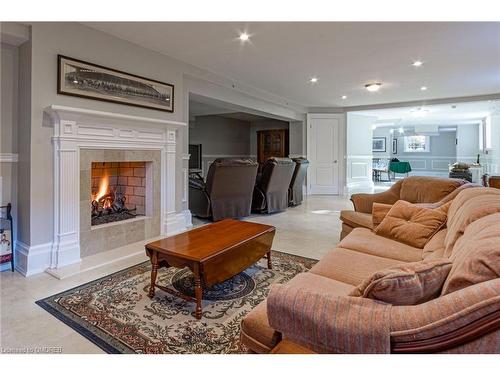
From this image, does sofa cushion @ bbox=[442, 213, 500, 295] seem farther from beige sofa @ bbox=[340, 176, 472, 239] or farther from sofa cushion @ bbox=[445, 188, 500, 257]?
beige sofa @ bbox=[340, 176, 472, 239]

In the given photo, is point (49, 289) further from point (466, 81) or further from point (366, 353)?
point (466, 81)

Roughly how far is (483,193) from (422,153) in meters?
13.9

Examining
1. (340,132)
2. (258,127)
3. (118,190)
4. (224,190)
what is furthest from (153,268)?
(258,127)

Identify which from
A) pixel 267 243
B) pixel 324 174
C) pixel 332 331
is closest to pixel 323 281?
pixel 332 331

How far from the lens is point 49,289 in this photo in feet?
8.03

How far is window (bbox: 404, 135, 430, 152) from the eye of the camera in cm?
1417

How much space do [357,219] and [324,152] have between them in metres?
5.58

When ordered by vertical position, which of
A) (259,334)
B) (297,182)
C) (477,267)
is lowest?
(259,334)

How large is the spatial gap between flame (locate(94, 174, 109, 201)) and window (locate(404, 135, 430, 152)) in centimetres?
1432

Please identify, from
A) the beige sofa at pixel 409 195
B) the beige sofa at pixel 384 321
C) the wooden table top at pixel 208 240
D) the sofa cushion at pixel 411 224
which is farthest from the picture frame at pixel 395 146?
the beige sofa at pixel 384 321

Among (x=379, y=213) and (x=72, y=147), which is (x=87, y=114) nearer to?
(x=72, y=147)

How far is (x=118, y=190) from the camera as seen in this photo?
4293 mm

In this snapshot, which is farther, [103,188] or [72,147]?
[103,188]

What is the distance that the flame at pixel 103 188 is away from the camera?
390 cm
